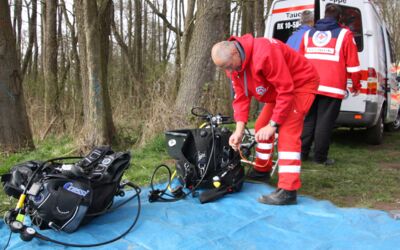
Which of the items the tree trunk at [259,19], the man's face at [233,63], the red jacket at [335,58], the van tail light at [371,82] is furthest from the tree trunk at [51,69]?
the man's face at [233,63]

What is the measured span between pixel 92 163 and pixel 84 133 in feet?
12.2

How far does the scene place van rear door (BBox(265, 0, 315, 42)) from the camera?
6680 mm

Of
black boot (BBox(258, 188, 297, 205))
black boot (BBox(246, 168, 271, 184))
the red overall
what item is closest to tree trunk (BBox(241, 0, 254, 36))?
black boot (BBox(246, 168, 271, 184))

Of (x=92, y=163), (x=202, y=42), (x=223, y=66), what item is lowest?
(x=92, y=163)

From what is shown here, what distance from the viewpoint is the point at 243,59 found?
3.40 meters

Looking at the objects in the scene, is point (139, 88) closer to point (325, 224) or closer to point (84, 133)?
point (84, 133)

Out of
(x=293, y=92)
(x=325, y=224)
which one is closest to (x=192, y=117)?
(x=293, y=92)

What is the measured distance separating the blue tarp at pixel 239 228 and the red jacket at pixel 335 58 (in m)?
2.02

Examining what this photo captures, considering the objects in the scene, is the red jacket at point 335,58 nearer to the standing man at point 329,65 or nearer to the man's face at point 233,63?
the standing man at point 329,65

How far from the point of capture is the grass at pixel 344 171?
4043 mm

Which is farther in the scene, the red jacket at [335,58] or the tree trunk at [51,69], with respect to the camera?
the tree trunk at [51,69]

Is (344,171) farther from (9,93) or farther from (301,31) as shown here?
(9,93)

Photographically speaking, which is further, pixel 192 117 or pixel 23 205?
pixel 192 117

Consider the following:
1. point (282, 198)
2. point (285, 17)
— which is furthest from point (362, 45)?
point (282, 198)
